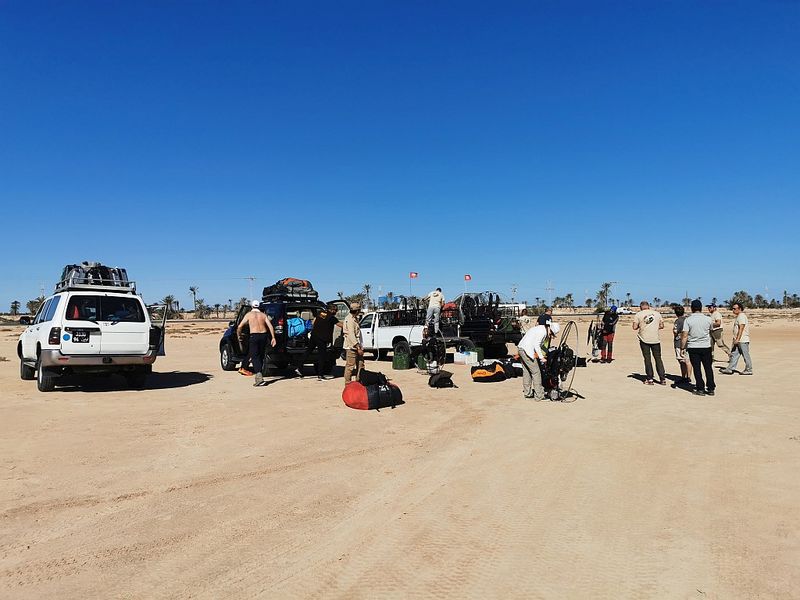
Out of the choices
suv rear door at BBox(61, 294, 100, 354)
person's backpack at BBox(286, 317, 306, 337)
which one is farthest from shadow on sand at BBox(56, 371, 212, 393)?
person's backpack at BBox(286, 317, 306, 337)

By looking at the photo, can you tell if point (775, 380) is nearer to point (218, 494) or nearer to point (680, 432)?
point (680, 432)

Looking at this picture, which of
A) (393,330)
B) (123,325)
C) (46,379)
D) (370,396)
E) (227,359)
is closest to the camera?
(370,396)

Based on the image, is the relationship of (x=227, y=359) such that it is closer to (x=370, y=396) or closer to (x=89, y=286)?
(x=89, y=286)

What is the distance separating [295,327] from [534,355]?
234 inches

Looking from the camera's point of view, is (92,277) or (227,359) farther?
(227,359)

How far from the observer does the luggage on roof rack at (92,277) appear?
11636 mm

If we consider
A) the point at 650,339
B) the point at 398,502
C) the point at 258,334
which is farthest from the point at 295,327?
the point at 398,502

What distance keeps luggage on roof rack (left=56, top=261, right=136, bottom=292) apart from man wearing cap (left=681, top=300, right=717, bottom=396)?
37.3ft

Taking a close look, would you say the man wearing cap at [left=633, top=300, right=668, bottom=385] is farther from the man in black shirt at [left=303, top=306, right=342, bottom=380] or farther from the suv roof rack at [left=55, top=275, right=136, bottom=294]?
the suv roof rack at [left=55, top=275, right=136, bottom=294]

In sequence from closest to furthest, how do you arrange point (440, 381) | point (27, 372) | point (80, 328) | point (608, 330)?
point (80, 328), point (440, 381), point (27, 372), point (608, 330)

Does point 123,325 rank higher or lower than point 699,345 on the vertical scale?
higher

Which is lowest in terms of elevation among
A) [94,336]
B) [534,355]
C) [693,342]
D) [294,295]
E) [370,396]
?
[370,396]

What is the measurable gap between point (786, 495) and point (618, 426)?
123 inches

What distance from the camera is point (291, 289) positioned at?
1543 centimetres
